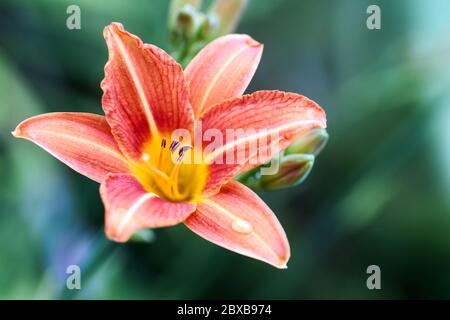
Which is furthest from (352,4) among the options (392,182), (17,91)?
(17,91)

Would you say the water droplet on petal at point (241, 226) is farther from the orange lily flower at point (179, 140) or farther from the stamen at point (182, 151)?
the stamen at point (182, 151)

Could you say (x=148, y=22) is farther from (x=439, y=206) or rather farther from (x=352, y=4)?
(x=439, y=206)

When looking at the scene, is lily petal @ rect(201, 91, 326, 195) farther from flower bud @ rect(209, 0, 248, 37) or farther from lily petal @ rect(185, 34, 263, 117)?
flower bud @ rect(209, 0, 248, 37)

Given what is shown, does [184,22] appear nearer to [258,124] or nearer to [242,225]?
[258,124]

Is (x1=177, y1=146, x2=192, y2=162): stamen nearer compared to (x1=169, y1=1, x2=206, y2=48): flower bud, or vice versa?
(x1=177, y1=146, x2=192, y2=162): stamen

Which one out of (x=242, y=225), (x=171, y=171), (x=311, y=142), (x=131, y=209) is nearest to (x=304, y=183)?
(x=311, y=142)

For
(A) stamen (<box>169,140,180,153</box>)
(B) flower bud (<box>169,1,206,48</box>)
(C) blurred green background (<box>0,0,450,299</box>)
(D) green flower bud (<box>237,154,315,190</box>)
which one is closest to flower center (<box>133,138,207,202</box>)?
(A) stamen (<box>169,140,180,153</box>)
